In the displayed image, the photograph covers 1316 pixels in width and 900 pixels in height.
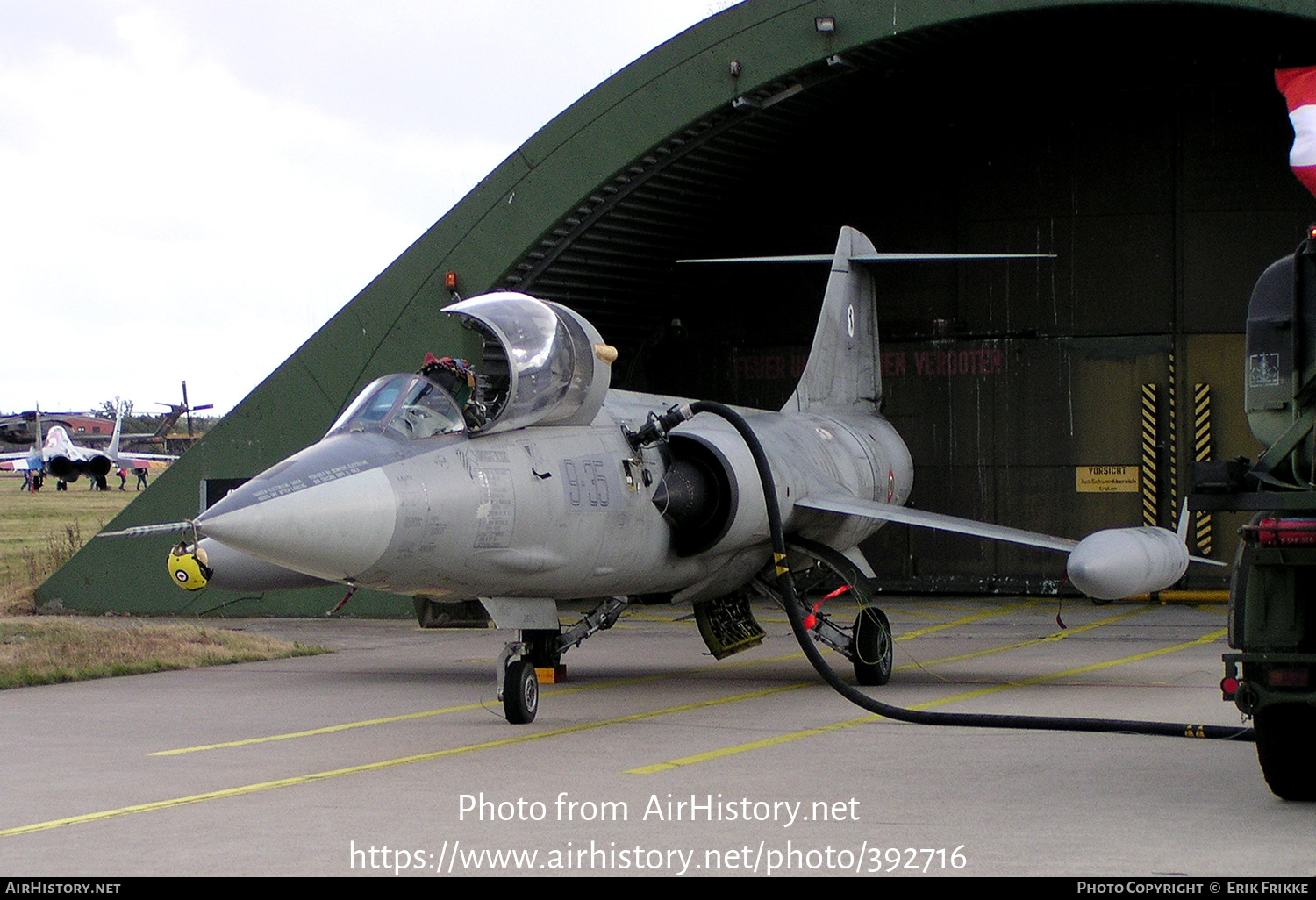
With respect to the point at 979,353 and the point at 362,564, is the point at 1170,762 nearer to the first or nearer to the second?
the point at 362,564

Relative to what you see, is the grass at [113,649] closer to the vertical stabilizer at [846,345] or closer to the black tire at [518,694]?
the black tire at [518,694]

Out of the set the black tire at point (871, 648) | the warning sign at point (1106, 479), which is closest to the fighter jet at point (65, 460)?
the warning sign at point (1106, 479)

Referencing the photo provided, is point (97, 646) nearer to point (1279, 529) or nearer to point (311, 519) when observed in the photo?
point (311, 519)

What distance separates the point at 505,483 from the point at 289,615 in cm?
1046

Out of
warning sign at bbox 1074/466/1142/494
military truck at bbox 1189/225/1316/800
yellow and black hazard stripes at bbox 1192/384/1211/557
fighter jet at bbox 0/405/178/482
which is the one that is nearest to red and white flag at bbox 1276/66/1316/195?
military truck at bbox 1189/225/1316/800

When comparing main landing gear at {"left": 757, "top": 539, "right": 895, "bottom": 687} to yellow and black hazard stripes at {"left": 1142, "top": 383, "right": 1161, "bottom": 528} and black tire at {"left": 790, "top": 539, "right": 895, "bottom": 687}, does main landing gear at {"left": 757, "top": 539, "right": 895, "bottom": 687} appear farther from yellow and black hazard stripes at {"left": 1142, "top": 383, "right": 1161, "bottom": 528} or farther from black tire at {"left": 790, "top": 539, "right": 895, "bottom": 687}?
yellow and black hazard stripes at {"left": 1142, "top": 383, "right": 1161, "bottom": 528}

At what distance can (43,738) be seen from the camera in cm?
997

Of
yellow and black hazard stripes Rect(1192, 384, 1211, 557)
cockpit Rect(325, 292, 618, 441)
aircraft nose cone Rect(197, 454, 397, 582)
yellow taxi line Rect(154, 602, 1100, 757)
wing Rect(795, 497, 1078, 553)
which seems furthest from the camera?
yellow and black hazard stripes Rect(1192, 384, 1211, 557)

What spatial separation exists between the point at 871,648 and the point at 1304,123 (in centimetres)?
646

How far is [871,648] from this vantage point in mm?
12703

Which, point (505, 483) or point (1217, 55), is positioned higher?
point (1217, 55)

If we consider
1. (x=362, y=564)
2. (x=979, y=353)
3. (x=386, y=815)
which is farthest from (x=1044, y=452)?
(x=386, y=815)

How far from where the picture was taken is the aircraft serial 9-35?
9.36 m

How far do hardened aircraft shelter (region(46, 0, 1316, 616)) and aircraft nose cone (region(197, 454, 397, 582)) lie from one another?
9.34 metres
